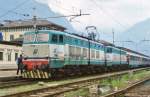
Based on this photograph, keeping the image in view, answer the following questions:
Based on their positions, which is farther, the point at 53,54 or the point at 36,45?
the point at 36,45

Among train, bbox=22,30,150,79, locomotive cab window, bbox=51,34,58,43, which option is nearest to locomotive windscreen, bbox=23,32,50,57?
train, bbox=22,30,150,79

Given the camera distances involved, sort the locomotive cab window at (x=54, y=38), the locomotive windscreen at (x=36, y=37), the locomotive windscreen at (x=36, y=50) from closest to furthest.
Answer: the locomotive windscreen at (x=36, y=50), the locomotive windscreen at (x=36, y=37), the locomotive cab window at (x=54, y=38)

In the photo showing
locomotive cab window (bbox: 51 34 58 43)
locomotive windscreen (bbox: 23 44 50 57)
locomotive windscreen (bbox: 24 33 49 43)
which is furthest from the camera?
locomotive cab window (bbox: 51 34 58 43)

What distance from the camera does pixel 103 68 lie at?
4866 centimetres

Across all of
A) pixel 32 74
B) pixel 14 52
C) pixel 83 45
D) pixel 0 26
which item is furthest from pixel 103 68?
pixel 0 26

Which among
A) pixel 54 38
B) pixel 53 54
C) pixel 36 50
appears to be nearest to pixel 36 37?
pixel 36 50

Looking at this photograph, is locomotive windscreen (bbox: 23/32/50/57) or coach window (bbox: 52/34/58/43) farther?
coach window (bbox: 52/34/58/43)

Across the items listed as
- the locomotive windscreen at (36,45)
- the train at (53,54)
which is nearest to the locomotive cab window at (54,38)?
the train at (53,54)

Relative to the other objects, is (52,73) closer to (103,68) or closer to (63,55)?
(63,55)

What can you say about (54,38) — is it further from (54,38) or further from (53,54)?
(53,54)

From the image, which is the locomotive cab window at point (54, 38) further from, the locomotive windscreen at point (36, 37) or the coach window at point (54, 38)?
the locomotive windscreen at point (36, 37)

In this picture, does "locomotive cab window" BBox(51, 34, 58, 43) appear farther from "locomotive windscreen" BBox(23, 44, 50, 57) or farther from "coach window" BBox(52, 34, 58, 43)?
"locomotive windscreen" BBox(23, 44, 50, 57)

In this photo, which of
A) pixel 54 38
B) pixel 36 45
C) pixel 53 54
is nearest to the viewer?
pixel 53 54

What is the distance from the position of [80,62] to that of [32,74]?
8.33 meters
